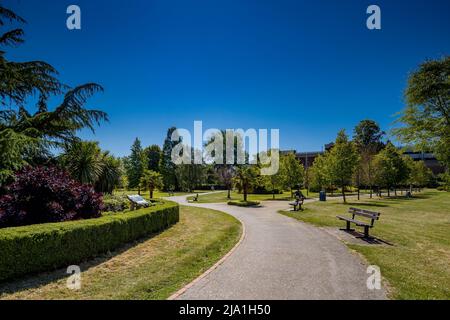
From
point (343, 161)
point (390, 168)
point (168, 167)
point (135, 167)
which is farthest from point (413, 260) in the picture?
point (135, 167)

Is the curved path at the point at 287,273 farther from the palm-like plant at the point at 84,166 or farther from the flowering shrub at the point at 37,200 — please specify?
the palm-like plant at the point at 84,166

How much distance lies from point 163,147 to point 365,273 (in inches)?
2398

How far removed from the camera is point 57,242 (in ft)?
22.8

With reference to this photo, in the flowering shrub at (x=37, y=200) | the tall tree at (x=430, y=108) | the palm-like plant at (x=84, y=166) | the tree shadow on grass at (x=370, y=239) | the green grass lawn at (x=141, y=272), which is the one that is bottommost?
the tree shadow on grass at (x=370, y=239)

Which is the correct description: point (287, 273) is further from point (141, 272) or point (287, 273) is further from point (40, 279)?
point (40, 279)

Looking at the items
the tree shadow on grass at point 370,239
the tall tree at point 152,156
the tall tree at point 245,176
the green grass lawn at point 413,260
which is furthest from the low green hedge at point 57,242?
the tall tree at point 152,156

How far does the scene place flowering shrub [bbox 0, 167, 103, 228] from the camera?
31.0 ft

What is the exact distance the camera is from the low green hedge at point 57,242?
6.10 m

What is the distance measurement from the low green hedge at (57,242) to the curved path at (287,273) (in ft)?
12.6

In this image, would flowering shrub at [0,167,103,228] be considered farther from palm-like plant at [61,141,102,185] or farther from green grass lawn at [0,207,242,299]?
palm-like plant at [61,141,102,185]

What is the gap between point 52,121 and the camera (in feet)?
37.2

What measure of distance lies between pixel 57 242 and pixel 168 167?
5577 centimetres

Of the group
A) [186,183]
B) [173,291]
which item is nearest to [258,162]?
[186,183]
